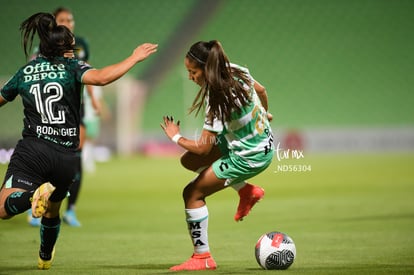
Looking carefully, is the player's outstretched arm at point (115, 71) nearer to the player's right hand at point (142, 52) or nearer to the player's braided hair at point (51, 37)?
the player's right hand at point (142, 52)

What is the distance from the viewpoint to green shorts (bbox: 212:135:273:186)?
6137mm

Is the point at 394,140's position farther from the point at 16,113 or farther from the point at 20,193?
the point at 20,193

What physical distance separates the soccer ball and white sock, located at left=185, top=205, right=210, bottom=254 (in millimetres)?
425

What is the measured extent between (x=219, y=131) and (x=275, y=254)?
101 cm

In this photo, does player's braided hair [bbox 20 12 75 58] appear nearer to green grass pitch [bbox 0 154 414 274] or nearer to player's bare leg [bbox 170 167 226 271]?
player's bare leg [bbox 170 167 226 271]

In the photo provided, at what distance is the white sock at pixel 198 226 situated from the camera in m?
6.15

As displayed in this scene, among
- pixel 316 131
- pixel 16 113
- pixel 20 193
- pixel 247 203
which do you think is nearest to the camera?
pixel 20 193

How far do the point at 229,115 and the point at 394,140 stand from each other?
21086mm

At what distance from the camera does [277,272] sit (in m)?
5.95

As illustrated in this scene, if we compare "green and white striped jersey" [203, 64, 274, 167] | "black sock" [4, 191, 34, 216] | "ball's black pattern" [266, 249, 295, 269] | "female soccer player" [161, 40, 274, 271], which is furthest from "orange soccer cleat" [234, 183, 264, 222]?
"black sock" [4, 191, 34, 216]

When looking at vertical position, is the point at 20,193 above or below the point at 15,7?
below

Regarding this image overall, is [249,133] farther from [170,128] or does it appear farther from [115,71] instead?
[115,71]

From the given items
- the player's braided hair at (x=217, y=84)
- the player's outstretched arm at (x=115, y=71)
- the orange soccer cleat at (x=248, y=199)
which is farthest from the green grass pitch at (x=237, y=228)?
the player's outstretched arm at (x=115, y=71)

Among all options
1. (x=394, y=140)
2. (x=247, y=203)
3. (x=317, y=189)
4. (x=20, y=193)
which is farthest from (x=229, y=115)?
(x=394, y=140)
